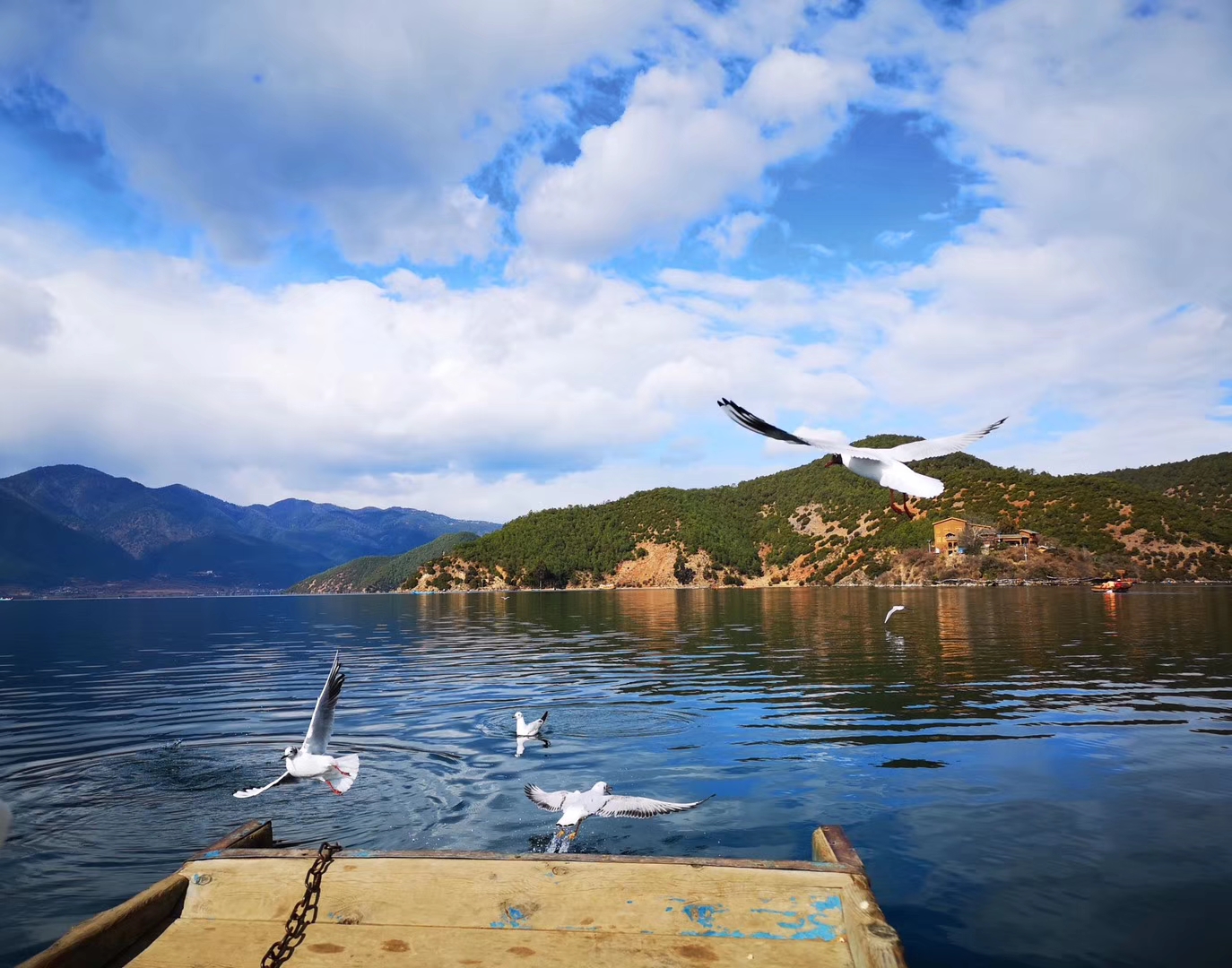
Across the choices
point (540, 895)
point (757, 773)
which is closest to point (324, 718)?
point (540, 895)

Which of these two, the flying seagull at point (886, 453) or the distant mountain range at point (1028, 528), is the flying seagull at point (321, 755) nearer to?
the flying seagull at point (886, 453)

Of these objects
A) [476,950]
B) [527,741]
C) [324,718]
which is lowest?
[527,741]

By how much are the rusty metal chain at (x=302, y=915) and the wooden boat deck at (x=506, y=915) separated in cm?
7

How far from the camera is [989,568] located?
136 meters

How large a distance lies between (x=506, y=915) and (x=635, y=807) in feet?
10.8

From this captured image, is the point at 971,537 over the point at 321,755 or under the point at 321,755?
over

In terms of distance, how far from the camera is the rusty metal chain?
5629 mm

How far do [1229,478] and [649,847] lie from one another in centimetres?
20154

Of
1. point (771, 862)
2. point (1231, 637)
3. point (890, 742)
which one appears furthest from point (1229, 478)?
point (771, 862)

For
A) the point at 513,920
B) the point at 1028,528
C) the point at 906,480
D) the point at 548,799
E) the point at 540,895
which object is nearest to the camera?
the point at 513,920

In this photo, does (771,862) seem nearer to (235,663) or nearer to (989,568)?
(235,663)

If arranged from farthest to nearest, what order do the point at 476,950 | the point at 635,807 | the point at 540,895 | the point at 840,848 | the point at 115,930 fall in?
1. the point at 635,807
2. the point at 840,848
3. the point at 540,895
4. the point at 115,930
5. the point at 476,950

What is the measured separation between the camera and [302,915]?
6.10 meters

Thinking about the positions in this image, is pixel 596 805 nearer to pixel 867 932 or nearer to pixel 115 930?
pixel 867 932
